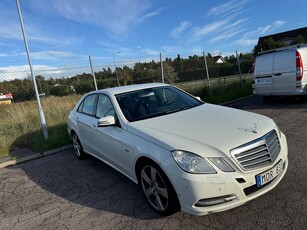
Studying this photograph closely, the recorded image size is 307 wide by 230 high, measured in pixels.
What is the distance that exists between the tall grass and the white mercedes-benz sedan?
A: 3434 mm

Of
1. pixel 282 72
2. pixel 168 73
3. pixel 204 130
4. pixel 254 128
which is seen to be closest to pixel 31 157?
pixel 204 130

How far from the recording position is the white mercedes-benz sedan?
263 cm

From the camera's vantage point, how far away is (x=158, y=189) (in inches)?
121

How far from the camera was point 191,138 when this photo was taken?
9.59ft

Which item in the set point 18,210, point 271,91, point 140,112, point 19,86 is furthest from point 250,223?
point 19,86

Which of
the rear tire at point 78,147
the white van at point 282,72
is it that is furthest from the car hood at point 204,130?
the white van at point 282,72

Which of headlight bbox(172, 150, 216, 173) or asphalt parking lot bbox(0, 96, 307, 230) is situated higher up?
headlight bbox(172, 150, 216, 173)

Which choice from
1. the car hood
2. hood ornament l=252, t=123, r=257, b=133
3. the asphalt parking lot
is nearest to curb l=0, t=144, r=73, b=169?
the asphalt parking lot

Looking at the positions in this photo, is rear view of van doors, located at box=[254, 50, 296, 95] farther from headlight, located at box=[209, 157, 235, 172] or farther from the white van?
headlight, located at box=[209, 157, 235, 172]

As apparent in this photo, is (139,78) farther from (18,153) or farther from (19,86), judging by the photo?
(18,153)

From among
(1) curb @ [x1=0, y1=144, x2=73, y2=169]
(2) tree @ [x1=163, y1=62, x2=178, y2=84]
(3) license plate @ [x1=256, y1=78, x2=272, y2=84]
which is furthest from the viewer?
(2) tree @ [x1=163, y1=62, x2=178, y2=84]

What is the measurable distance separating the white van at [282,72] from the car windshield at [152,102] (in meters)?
4.92

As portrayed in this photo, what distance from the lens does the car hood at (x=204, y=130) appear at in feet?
9.10

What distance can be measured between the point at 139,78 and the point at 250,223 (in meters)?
16.1
